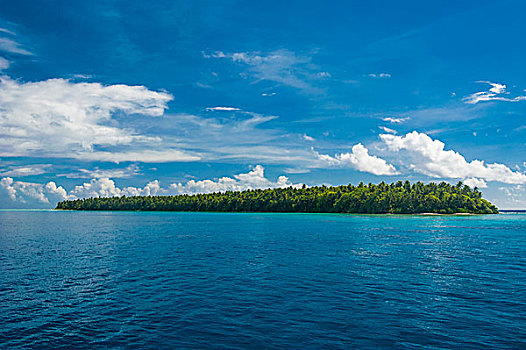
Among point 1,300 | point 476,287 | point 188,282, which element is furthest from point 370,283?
point 1,300

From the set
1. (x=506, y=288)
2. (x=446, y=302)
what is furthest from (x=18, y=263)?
(x=506, y=288)

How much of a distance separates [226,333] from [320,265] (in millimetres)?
28237

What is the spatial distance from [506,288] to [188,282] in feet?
112

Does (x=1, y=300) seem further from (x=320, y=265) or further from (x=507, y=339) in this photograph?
(x=507, y=339)

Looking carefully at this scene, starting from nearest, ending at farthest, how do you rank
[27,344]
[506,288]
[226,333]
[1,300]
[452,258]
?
[27,344], [226,333], [1,300], [506,288], [452,258]

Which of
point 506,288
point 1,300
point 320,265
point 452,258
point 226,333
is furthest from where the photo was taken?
point 452,258

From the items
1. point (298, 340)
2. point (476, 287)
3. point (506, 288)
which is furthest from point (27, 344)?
point (506, 288)

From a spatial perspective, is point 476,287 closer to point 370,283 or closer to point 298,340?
point 370,283

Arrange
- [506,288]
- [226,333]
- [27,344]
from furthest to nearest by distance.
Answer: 1. [506,288]
2. [226,333]
3. [27,344]

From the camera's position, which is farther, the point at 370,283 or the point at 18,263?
the point at 18,263

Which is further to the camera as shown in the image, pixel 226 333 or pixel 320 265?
pixel 320 265

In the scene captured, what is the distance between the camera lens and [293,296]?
1358 inches

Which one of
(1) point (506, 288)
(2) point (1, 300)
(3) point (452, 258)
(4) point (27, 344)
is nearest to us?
(4) point (27, 344)

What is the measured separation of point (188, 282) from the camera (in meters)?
40.7
